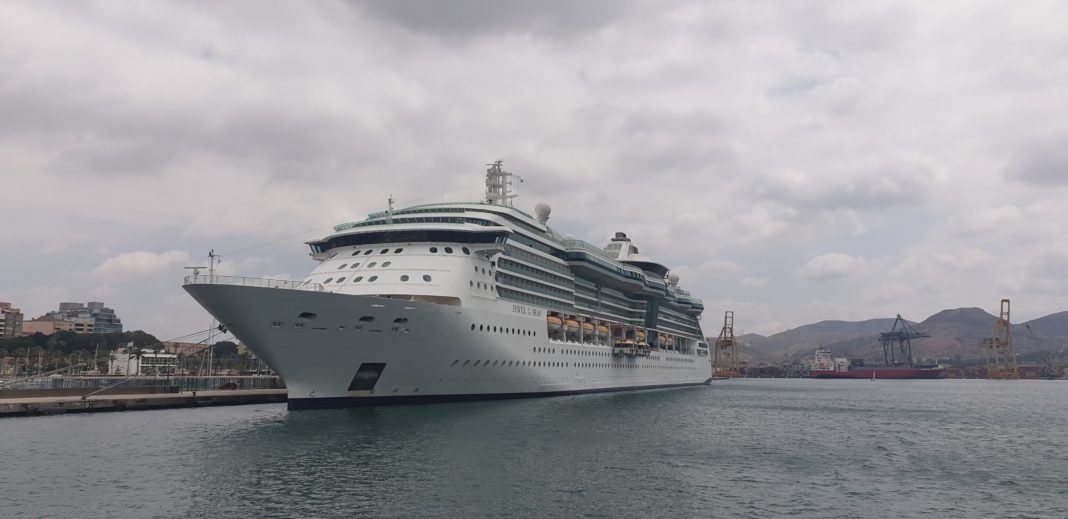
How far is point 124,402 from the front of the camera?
45.7 m

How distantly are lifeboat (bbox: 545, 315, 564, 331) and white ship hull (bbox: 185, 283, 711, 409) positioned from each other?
1.50 meters

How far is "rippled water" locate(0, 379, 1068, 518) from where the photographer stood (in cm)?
1830

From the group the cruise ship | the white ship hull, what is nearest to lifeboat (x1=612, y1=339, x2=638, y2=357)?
the cruise ship

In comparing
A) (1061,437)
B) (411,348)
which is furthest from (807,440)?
(411,348)

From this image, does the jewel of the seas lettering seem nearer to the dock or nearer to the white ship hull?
the white ship hull

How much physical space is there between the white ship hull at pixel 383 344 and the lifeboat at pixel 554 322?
1.50m

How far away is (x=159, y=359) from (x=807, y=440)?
117 m

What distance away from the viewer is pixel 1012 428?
40.3m

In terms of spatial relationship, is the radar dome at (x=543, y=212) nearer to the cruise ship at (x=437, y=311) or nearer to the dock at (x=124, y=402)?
the cruise ship at (x=437, y=311)

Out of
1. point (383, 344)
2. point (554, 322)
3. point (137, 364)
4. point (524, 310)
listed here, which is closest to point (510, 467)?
point (383, 344)

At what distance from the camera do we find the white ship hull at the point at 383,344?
33.0 metres

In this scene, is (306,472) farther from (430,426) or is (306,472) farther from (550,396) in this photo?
(550,396)

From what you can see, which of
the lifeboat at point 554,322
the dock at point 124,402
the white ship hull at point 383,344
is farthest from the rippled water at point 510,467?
the lifeboat at point 554,322

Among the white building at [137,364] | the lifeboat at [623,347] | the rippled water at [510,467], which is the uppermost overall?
the lifeboat at [623,347]
